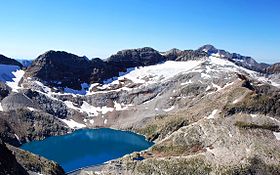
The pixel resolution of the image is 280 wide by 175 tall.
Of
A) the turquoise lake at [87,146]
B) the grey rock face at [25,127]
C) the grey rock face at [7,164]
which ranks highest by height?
the grey rock face at [7,164]

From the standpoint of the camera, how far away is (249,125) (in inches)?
5389

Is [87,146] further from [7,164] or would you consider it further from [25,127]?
[7,164]

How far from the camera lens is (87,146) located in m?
173

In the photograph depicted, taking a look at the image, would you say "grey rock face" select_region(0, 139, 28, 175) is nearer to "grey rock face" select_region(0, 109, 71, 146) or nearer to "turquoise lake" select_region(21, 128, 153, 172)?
"turquoise lake" select_region(21, 128, 153, 172)

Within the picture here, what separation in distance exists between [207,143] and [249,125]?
18942mm

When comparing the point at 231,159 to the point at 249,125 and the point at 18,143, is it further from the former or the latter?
the point at 18,143

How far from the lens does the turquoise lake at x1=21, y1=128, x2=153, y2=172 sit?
499 ft

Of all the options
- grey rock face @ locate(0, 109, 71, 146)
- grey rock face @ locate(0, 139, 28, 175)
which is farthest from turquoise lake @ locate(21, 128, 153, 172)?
grey rock face @ locate(0, 139, 28, 175)

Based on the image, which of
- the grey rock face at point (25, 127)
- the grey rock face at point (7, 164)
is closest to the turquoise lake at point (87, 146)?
the grey rock face at point (25, 127)

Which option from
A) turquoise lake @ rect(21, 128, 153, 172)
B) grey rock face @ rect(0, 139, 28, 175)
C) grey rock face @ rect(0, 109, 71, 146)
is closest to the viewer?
grey rock face @ rect(0, 139, 28, 175)

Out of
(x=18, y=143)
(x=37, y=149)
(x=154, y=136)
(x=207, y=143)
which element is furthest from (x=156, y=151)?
(x=18, y=143)

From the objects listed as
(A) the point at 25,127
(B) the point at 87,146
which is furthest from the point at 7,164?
(A) the point at 25,127

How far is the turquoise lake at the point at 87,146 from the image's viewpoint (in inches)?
5989

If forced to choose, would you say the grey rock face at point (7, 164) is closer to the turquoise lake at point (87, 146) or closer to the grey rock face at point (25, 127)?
the turquoise lake at point (87, 146)
